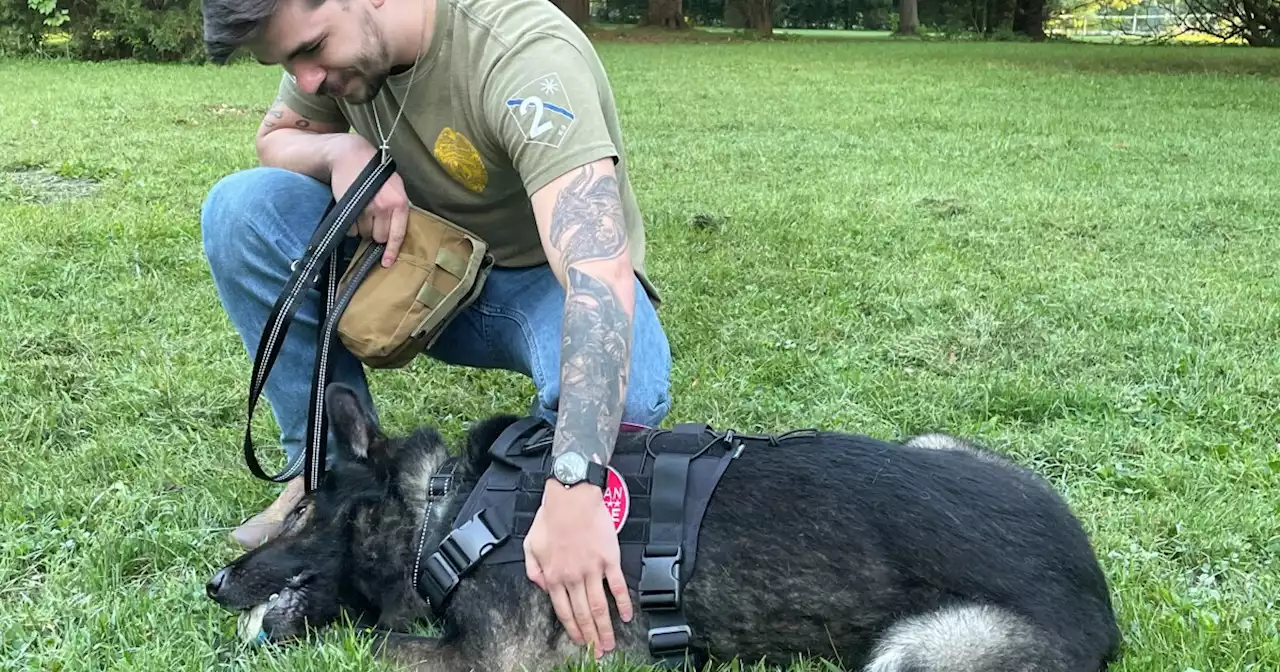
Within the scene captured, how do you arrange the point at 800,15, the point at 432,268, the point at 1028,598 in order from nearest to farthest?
the point at 1028,598, the point at 432,268, the point at 800,15

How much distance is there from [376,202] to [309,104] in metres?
0.70

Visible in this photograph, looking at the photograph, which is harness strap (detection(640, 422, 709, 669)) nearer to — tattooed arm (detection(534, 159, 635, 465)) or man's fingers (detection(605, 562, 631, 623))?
man's fingers (detection(605, 562, 631, 623))

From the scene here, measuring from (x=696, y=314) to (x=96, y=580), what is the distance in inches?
127

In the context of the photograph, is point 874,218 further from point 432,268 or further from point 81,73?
point 81,73

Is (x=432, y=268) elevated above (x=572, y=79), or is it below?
below

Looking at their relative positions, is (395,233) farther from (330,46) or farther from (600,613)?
(600,613)

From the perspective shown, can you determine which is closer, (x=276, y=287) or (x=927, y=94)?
(x=276, y=287)

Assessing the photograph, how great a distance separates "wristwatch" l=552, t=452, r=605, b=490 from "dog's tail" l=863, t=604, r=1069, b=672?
80 cm

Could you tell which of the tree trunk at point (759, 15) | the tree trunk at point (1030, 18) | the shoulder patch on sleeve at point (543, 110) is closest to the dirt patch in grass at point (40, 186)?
the shoulder patch on sleeve at point (543, 110)

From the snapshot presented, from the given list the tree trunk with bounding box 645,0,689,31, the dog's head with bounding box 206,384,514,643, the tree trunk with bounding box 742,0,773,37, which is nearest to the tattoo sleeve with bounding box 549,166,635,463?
the dog's head with bounding box 206,384,514,643

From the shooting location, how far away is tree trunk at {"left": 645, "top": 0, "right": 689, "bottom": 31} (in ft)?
122

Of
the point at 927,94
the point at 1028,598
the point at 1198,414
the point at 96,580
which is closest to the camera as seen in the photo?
the point at 1028,598

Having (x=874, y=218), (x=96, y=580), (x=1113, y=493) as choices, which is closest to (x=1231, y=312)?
(x=1113, y=493)

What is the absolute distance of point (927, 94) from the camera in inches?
636
